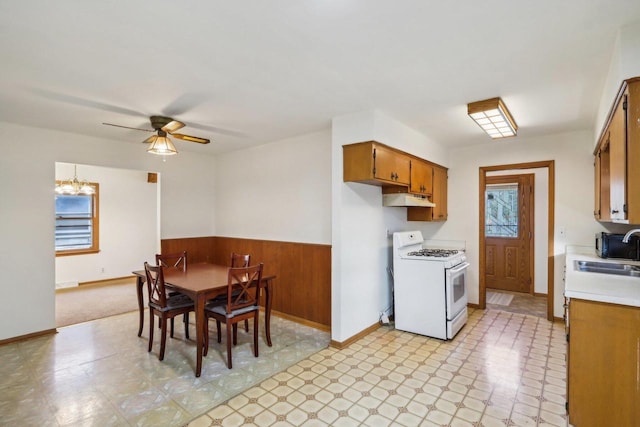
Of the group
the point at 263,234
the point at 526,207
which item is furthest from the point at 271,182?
the point at 526,207

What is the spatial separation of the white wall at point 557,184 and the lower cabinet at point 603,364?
2563 millimetres

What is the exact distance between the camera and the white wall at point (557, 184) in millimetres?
3918

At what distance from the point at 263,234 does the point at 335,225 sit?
5.62 ft

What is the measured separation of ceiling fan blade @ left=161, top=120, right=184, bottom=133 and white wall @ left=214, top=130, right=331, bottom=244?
1603 millimetres

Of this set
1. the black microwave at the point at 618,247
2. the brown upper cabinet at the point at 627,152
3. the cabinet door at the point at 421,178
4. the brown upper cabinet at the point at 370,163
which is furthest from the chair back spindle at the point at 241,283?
the black microwave at the point at 618,247

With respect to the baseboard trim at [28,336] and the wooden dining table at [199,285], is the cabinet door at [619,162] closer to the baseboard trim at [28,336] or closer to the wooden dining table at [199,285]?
the wooden dining table at [199,285]

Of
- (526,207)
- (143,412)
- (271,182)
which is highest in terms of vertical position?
(271,182)

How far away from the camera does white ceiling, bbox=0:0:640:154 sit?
164 centimetres

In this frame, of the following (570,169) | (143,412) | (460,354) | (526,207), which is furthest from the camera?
(526,207)

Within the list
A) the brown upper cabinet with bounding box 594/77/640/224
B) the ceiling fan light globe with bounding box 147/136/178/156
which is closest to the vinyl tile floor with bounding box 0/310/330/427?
the ceiling fan light globe with bounding box 147/136/178/156

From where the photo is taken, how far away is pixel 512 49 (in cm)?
201

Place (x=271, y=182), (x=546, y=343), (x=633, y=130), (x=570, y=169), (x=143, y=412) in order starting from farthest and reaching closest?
(x=271, y=182) → (x=570, y=169) → (x=546, y=343) → (x=143, y=412) → (x=633, y=130)

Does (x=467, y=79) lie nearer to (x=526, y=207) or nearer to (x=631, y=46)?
(x=631, y=46)

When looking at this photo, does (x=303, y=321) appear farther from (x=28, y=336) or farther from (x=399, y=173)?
(x=28, y=336)
